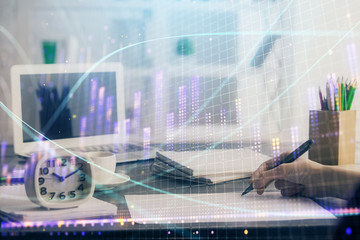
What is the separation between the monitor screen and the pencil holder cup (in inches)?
20.2

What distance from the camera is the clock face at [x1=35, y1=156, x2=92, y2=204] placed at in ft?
1.57

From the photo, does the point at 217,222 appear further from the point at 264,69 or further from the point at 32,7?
the point at 32,7

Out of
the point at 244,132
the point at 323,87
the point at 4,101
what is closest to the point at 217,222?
the point at 244,132

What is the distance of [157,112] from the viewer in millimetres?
1168

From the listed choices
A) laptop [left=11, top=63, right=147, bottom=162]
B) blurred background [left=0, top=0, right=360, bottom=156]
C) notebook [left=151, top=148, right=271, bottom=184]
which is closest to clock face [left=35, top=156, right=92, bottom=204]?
notebook [left=151, top=148, right=271, bottom=184]

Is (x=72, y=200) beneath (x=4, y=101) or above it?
beneath

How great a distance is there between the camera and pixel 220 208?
18.6 inches

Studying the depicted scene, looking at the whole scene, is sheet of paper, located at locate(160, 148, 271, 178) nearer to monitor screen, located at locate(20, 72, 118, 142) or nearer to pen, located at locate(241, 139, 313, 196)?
pen, located at locate(241, 139, 313, 196)

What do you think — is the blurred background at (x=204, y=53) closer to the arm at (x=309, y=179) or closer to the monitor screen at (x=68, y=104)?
the monitor screen at (x=68, y=104)

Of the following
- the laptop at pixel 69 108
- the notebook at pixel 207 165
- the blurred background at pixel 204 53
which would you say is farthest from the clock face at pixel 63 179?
the blurred background at pixel 204 53

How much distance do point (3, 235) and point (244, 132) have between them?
2.29 ft

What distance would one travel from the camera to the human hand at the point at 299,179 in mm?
515

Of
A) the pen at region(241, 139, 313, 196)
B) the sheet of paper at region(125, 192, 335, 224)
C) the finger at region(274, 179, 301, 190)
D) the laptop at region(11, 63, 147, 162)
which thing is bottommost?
the sheet of paper at region(125, 192, 335, 224)

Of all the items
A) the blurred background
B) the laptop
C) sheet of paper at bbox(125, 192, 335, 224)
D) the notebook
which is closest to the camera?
sheet of paper at bbox(125, 192, 335, 224)
